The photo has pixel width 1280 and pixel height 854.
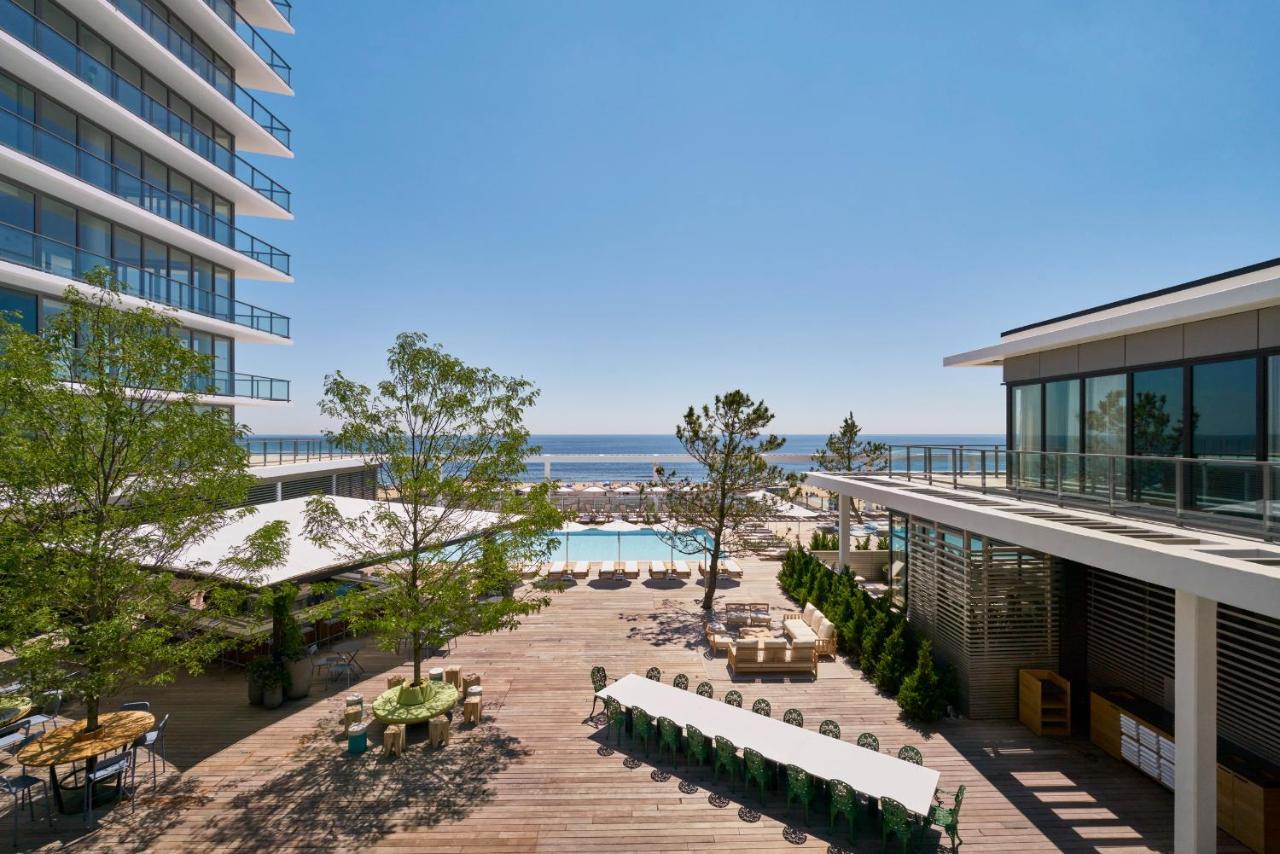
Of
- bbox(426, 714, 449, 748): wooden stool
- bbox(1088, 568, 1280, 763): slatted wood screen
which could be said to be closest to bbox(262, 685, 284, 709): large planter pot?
bbox(426, 714, 449, 748): wooden stool

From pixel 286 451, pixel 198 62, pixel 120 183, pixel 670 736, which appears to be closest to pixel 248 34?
pixel 198 62

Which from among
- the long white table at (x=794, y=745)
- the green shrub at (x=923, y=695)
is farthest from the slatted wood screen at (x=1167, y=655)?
the long white table at (x=794, y=745)

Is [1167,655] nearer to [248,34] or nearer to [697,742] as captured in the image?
[697,742]

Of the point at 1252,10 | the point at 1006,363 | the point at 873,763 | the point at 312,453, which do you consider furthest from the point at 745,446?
the point at 312,453

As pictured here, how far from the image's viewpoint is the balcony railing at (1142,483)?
22.8 ft

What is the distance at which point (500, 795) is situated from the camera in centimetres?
859

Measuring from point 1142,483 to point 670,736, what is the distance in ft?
29.5

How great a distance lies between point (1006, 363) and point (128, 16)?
2816 cm

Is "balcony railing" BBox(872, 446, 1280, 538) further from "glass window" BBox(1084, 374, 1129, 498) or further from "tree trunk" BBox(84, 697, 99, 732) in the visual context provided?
"tree trunk" BBox(84, 697, 99, 732)

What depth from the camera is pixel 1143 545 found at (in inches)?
273

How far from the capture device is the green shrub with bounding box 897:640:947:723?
1060cm

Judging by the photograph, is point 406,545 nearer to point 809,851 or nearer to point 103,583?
point 103,583

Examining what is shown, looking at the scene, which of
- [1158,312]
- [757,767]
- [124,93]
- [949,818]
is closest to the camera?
[949,818]

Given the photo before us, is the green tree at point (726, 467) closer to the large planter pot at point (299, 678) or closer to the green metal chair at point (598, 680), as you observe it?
the green metal chair at point (598, 680)
